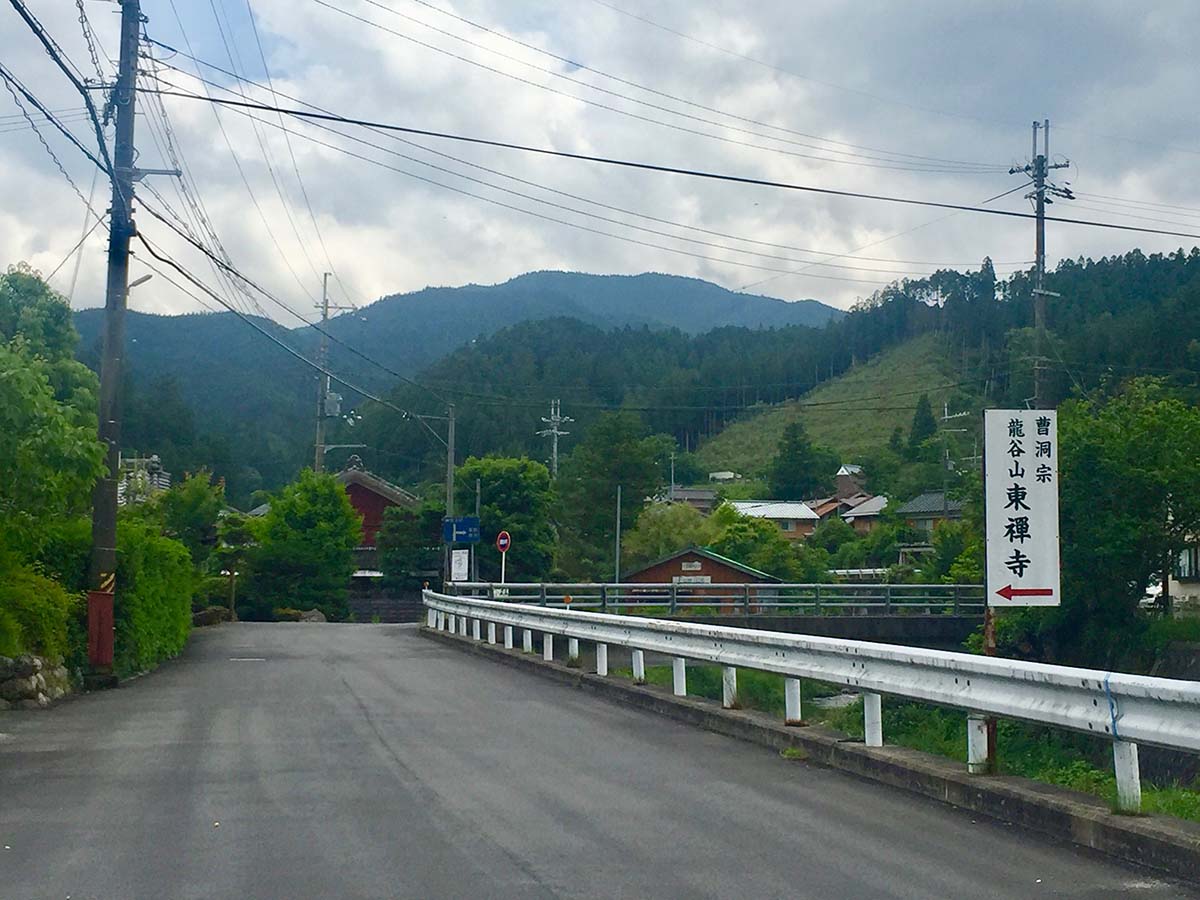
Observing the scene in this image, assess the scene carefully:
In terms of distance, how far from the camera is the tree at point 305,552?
211 ft

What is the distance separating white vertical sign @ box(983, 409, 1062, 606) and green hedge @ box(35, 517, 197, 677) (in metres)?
13.1

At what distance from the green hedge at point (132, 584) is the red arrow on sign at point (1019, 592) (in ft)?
42.8

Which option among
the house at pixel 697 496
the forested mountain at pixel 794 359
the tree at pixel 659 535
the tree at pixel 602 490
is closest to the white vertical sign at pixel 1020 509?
the forested mountain at pixel 794 359

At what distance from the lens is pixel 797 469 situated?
5423 inches

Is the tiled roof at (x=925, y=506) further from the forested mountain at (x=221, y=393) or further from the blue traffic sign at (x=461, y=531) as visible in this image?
the blue traffic sign at (x=461, y=531)

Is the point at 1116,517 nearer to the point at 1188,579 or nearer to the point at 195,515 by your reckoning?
the point at 1188,579

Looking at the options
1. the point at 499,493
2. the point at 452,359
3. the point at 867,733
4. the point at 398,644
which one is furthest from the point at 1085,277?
the point at 867,733

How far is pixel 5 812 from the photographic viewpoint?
8406 millimetres

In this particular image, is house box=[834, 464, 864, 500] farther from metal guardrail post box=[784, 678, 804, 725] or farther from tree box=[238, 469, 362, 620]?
metal guardrail post box=[784, 678, 804, 725]

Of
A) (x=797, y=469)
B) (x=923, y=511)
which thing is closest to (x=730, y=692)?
(x=923, y=511)

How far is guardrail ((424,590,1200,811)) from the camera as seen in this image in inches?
286

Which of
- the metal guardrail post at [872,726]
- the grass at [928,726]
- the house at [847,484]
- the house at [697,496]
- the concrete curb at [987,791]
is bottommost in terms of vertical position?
the grass at [928,726]

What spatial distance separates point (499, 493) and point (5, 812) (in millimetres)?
62552

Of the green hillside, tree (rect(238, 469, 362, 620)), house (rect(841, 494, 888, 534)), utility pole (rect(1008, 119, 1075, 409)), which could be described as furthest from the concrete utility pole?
the green hillside
